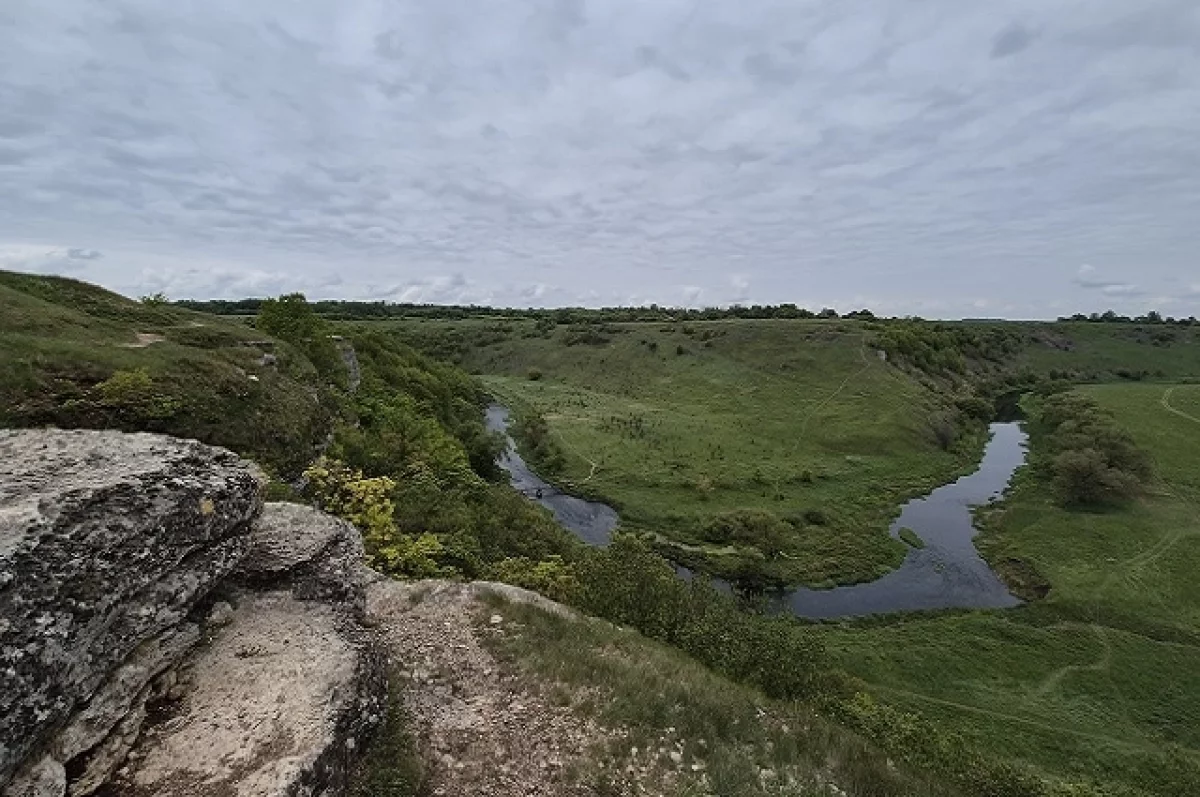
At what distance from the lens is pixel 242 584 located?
42.6 feet

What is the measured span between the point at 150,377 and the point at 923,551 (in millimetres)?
53227

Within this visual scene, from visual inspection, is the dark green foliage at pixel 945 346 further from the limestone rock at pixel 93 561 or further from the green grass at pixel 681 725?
the limestone rock at pixel 93 561

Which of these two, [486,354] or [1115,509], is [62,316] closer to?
[1115,509]

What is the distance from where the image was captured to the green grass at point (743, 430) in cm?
5697

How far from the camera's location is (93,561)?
8766 millimetres

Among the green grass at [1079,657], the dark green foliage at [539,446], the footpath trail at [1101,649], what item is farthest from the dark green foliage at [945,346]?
the dark green foliage at [539,446]

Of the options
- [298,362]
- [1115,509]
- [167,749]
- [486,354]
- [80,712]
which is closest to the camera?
[80,712]

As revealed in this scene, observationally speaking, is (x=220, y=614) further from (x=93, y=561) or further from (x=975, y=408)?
(x=975, y=408)

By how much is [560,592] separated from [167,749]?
1333cm

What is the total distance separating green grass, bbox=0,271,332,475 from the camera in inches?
858

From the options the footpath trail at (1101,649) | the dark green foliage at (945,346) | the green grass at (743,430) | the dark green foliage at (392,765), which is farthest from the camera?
the dark green foliage at (945,346)

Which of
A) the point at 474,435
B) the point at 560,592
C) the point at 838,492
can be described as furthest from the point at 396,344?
the point at 560,592

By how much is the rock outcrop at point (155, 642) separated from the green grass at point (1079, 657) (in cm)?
3034

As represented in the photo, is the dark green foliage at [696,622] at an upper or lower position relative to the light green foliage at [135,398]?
lower
